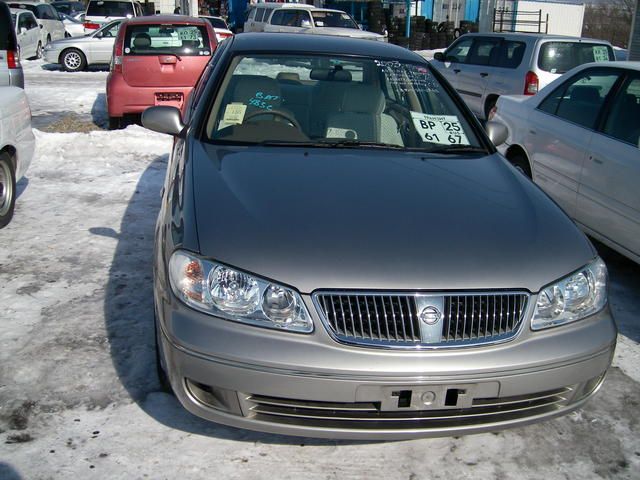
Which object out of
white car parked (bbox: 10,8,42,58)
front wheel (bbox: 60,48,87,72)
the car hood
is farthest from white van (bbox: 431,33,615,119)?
white car parked (bbox: 10,8,42,58)

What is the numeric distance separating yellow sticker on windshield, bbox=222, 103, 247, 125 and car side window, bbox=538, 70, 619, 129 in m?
2.80

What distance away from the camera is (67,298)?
4273 mm

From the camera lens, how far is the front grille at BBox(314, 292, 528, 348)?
249cm

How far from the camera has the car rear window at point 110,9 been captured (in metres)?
22.8

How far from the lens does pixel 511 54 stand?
1106 centimetres

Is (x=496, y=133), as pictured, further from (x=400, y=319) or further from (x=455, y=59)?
(x=455, y=59)

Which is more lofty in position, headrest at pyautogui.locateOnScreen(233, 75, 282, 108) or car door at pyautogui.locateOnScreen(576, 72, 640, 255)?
headrest at pyautogui.locateOnScreen(233, 75, 282, 108)

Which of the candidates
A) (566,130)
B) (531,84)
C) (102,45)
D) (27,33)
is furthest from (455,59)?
(27,33)

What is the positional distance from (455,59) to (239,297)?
10883 mm

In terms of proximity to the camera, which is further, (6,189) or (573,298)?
(6,189)

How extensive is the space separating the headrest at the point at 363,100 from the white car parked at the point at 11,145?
9.48 ft

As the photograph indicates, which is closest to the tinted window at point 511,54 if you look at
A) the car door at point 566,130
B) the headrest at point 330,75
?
the car door at point 566,130

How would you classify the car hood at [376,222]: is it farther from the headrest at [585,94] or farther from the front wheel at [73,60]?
the front wheel at [73,60]

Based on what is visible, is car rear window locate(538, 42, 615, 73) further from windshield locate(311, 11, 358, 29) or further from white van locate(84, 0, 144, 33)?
white van locate(84, 0, 144, 33)
